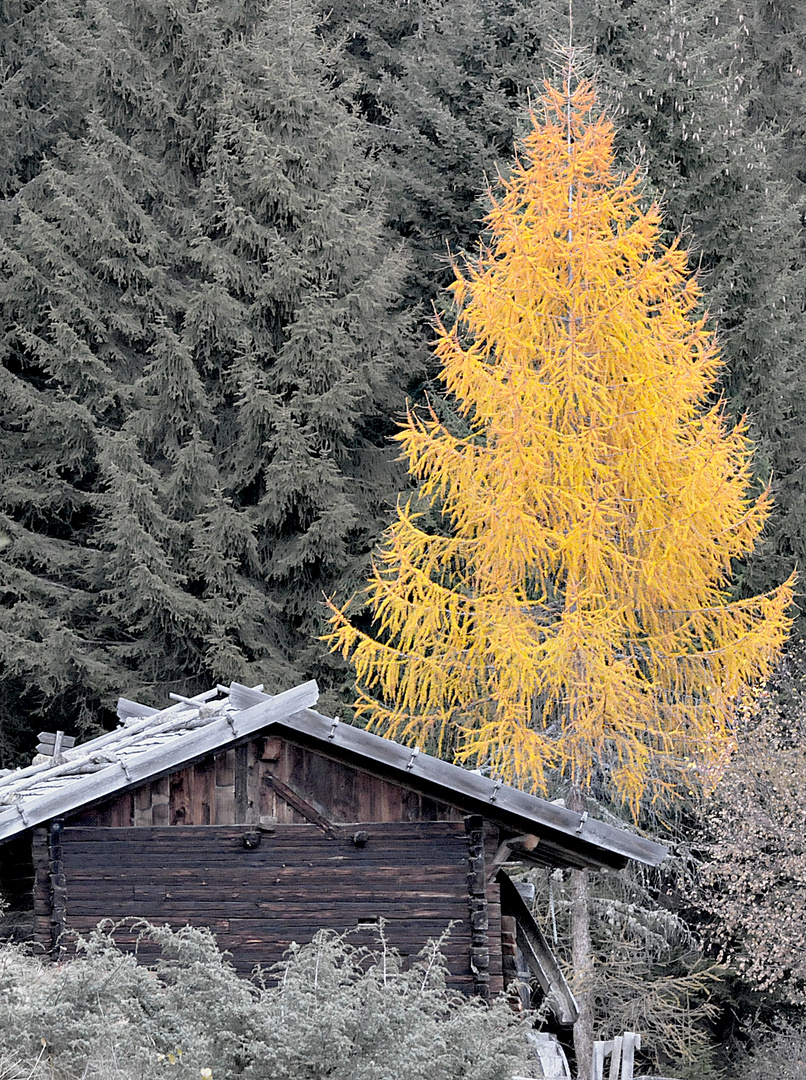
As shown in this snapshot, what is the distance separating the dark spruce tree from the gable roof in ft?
31.4

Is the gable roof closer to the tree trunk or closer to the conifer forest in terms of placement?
the tree trunk

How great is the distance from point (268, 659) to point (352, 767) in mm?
10322

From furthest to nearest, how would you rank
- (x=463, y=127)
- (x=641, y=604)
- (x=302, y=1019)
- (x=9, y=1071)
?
1. (x=463, y=127)
2. (x=641, y=604)
3. (x=302, y=1019)
4. (x=9, y=1071)

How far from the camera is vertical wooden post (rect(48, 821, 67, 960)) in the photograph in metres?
12.4

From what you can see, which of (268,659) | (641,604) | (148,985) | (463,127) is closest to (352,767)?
(148,985)

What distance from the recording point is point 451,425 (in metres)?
22.2

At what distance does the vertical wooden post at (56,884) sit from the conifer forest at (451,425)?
6.18 meters

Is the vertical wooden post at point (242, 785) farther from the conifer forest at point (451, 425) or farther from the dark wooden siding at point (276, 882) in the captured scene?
the conifer forest at point (451, 425)

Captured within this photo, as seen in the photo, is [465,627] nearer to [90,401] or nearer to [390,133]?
[90,401]

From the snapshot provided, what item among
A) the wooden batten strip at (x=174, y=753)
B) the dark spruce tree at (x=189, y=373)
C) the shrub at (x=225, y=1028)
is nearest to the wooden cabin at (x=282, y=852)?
the wooden batten strip at (x=174, y=753)

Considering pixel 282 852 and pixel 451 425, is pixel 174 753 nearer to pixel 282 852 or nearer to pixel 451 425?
pixel 282 852

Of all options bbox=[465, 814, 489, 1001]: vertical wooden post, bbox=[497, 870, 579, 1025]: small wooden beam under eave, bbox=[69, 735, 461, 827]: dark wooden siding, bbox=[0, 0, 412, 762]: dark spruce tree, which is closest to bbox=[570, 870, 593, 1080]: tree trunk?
bbox=[497, 870, 579, 1025]: small wooden beam under eave

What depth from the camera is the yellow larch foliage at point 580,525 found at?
17344 millimetres

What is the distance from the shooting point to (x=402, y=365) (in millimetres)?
25297
